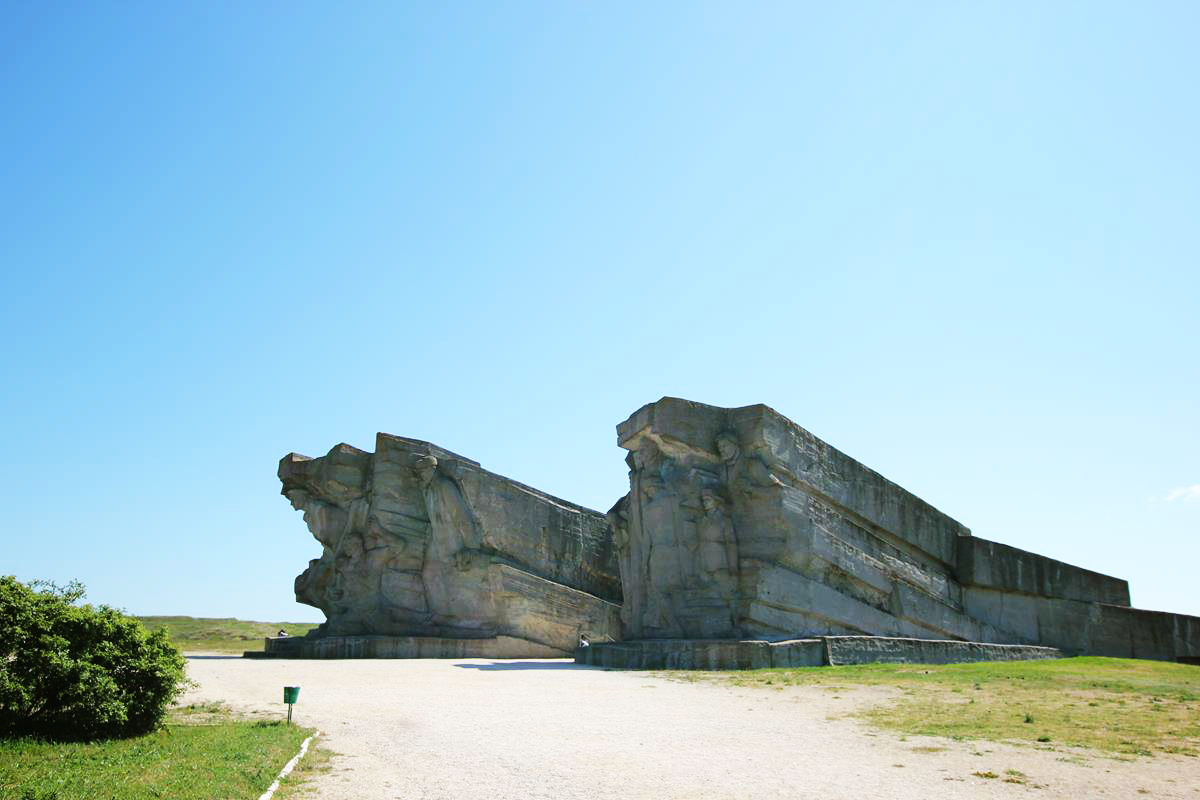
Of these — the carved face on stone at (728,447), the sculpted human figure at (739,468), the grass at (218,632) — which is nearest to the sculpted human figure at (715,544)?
the sculpted human figure at (739,468)

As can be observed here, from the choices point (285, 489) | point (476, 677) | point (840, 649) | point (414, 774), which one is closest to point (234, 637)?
point (285, 489)

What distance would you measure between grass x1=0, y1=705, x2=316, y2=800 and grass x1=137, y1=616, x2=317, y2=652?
78.7ft

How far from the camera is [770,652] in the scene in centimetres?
1784

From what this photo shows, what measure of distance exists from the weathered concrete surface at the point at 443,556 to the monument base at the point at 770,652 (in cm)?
524

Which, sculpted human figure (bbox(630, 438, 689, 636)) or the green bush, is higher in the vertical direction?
sculpted human figure (bbox(630, 438, 689, 636))

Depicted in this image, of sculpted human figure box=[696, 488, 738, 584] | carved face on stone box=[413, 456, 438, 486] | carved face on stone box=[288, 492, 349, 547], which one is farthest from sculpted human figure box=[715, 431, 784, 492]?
carved face on stone box=[288, 492, 349, 547]

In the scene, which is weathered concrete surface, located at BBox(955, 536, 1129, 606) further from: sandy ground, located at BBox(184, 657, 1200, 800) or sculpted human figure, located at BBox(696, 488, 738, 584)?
sandy ground, located at BBox(184, 657, 1200, 800)

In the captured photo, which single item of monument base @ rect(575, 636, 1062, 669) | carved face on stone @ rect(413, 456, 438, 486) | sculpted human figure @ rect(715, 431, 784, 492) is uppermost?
carved face on stone @ rect(413, 456, 438, 486)

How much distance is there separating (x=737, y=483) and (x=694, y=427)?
1646 mm

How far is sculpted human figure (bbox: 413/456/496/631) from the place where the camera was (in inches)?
1041

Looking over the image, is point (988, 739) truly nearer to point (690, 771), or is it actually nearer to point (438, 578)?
point (690, 771)

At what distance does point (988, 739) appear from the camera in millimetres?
8570

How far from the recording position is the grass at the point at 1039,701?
8734mm

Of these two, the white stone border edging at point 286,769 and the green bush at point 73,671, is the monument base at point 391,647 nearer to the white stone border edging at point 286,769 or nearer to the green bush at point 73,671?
the green bush at point 73,671
